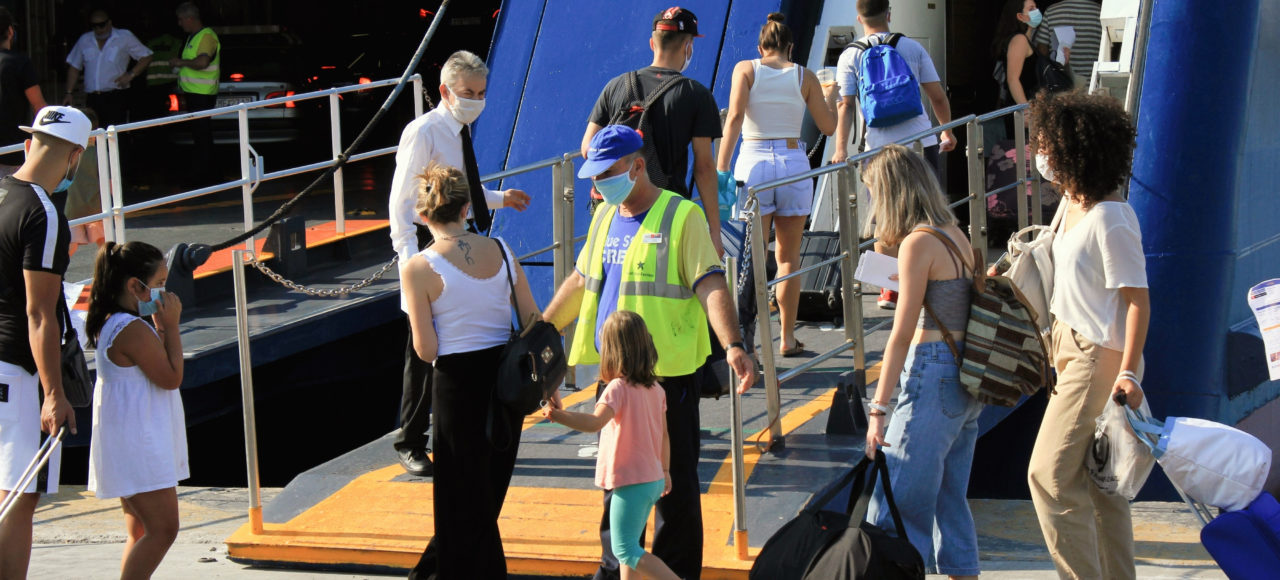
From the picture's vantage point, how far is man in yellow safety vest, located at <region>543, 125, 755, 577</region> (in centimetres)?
455

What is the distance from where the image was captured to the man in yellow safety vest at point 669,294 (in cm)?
455

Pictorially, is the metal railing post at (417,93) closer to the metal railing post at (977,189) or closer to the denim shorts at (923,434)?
the metal railing post at (977,189)

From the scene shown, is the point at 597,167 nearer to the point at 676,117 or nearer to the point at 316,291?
the point at 676,117

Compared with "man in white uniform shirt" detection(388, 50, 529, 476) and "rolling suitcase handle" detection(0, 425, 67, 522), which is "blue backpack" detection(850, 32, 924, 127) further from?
"rolling suitcase handle" detection(0, 425, 67, 522)

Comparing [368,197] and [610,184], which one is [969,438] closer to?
[610,184]

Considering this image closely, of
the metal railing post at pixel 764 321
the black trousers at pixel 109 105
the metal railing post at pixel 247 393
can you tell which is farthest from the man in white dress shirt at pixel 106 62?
the metal railing post at pixel 764 321

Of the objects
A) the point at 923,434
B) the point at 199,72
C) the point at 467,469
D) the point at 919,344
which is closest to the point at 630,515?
the point at 467,469

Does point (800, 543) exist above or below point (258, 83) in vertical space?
below

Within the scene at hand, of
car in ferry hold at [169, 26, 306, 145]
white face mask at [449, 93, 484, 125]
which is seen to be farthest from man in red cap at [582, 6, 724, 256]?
car in ferry hold at [169, 26, 306, 145]

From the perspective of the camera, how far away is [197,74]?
12.3 metres

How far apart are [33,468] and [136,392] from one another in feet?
1.35

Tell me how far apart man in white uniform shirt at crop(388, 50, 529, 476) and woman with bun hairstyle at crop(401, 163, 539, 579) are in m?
1.16

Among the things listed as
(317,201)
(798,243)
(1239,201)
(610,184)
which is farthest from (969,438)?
(317,201)

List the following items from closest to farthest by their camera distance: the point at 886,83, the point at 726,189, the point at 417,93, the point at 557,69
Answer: the point at 726,189 → the point at 886,83 → the point at 557,69 → the point at 417,93
